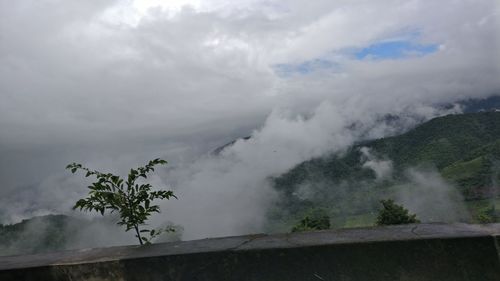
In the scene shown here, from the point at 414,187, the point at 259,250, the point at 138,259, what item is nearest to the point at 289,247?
the point at 259,250

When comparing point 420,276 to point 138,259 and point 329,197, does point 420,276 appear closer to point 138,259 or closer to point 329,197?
point 138,259

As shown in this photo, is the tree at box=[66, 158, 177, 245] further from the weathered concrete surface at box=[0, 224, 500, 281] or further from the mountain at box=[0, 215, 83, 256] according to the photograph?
the mountain at box=[0, 215, 83, 256]

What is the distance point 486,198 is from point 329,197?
248 feet

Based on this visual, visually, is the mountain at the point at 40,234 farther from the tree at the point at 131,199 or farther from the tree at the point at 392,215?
the tree at the point at 131,199

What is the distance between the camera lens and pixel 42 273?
334 centimetres

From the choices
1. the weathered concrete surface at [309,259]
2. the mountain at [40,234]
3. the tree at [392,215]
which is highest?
the mountain at [40,234]

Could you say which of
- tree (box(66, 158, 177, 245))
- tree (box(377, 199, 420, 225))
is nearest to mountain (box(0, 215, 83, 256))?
tree (box(377, 199, 420, 225))

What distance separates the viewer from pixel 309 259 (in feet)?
9.53

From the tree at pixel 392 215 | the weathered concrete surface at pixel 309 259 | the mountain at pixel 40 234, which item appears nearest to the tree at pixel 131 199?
the weathered concrete surface at pixel 309 259

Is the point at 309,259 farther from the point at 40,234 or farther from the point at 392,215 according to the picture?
the point at 40,234

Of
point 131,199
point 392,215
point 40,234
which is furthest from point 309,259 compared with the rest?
point 40,234

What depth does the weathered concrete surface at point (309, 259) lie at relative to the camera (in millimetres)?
2693

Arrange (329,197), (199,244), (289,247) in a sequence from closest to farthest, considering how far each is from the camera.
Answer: (289,247)
(199,244)
(329,197)

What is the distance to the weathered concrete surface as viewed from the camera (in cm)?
269
